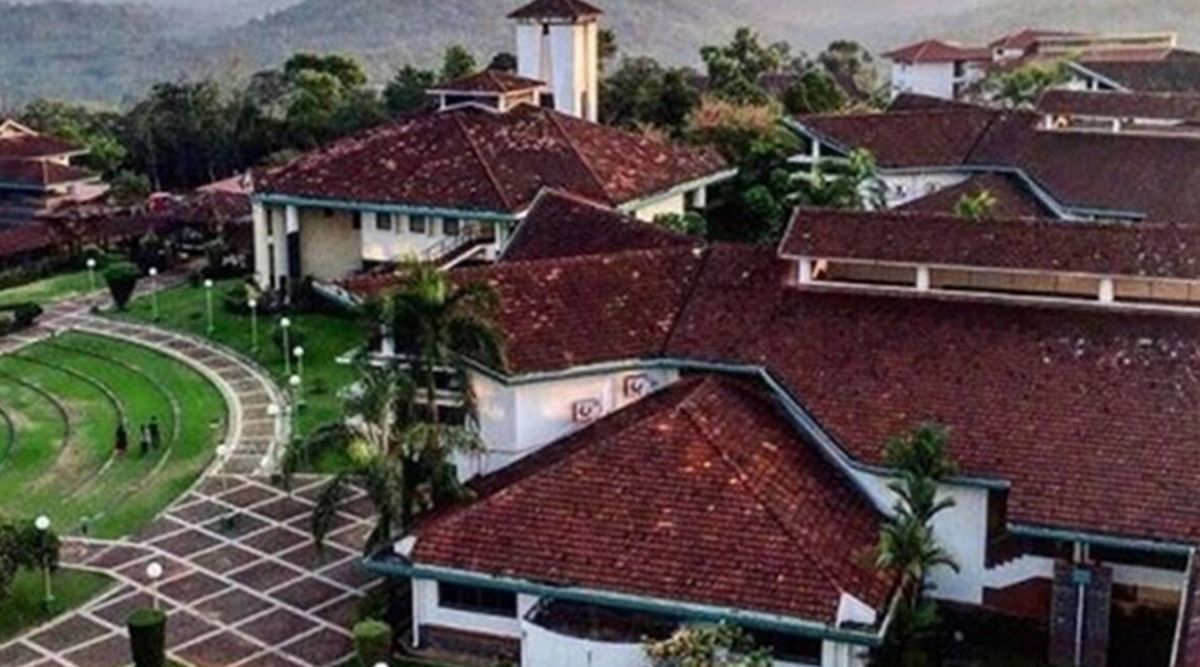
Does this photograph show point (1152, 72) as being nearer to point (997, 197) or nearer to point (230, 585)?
point (997, 197)

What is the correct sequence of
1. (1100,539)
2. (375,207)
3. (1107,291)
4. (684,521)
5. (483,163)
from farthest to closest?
(483,163), (375,207), (1107,291), (684,521), (1100,539)

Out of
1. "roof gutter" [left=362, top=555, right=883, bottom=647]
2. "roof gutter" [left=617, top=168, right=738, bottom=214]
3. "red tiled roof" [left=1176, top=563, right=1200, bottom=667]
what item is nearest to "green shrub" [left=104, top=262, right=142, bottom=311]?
"roof gutter" [left=617, top=168, right=738, bottom=214]

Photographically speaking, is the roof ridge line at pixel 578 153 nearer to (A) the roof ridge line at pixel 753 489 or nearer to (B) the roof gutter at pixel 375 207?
(B) the roof gutter at pixel 375 207

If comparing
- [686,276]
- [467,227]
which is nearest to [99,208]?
[467,227]

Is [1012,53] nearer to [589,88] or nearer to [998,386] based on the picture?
[589,88]

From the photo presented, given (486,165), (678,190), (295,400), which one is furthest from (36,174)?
(295,400)

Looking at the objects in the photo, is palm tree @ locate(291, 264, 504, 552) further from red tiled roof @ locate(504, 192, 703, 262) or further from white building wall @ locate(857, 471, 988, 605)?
red tiled roof @ locate(504, 192, 703, 262)

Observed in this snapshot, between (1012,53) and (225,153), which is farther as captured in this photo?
(1012,53)
